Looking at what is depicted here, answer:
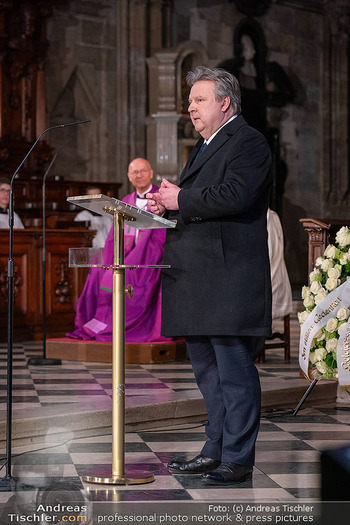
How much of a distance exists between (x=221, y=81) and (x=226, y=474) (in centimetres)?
170

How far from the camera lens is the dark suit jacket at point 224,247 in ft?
13.5

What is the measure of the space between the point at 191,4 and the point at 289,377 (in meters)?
12.1

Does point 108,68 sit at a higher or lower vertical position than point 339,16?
lower

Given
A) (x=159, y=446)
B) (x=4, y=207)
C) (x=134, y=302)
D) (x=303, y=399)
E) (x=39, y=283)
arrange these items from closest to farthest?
(x=159, y=446) < (x=303, y=399) < (x=134, y=302) < (x=39, y=283) < (x=4, y=207)

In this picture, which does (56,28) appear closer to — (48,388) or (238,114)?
(48,388)

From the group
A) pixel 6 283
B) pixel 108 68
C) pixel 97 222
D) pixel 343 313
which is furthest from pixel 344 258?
pixel 108 68

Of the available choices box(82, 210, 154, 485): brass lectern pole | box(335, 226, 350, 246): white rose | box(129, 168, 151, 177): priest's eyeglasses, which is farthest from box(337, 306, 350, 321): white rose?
box(129, 168, 151, 177): priest's eyeglasses

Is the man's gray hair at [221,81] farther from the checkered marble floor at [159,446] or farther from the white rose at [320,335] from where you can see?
the white rose at [320,335]

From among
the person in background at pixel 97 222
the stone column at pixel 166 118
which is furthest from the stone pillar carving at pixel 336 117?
the person in background at pixel 97 222

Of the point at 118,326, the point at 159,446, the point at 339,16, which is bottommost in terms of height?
the point at 159,446

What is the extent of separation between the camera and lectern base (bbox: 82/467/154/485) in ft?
13.3

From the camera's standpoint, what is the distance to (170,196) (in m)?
4.19

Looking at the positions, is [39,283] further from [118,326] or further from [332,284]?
[118,326]

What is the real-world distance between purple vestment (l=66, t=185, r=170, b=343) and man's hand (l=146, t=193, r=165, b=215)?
4.33 metres
